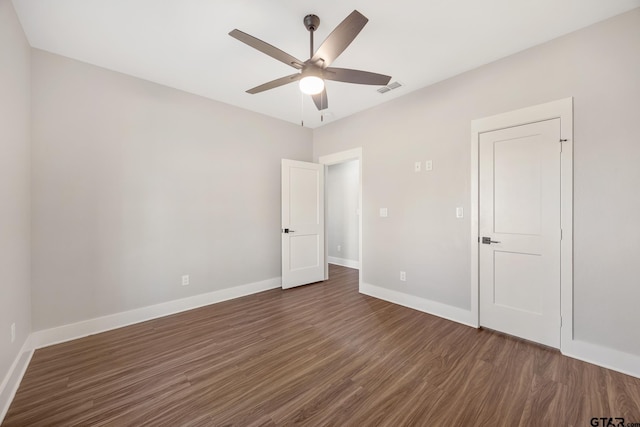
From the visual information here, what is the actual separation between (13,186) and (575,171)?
182 inches

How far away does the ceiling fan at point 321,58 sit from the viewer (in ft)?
5.40

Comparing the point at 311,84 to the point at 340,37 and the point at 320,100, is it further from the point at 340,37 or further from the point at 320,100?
the point at 320,100

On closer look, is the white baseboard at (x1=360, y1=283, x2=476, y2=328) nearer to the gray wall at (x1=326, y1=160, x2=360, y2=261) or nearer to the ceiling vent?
the gray wall at (x1=326, y1=160, x2=360, y2=261)

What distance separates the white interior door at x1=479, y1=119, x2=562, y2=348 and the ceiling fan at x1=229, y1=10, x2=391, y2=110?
156 cm

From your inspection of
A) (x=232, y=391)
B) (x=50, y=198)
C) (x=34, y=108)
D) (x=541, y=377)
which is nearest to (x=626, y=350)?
(x=541, y=377)

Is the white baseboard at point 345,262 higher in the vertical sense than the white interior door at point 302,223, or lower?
lower

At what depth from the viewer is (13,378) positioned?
1856 millimetres

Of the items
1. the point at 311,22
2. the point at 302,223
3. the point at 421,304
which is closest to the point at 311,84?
the point at 311,22

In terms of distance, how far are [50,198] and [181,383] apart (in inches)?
86.0

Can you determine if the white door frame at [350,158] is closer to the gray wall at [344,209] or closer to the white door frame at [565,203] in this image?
the gray wall at [344,209]

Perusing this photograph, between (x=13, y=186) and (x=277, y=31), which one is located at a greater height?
(x=277, y=31)

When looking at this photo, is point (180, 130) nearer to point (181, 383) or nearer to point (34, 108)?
point (34, 108)

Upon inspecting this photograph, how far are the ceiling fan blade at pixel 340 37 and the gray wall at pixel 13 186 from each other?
2175mm

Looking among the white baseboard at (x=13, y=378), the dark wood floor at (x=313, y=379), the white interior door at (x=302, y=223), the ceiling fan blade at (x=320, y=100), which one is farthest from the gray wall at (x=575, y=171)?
the white baseboard at (x=13, y=378)
